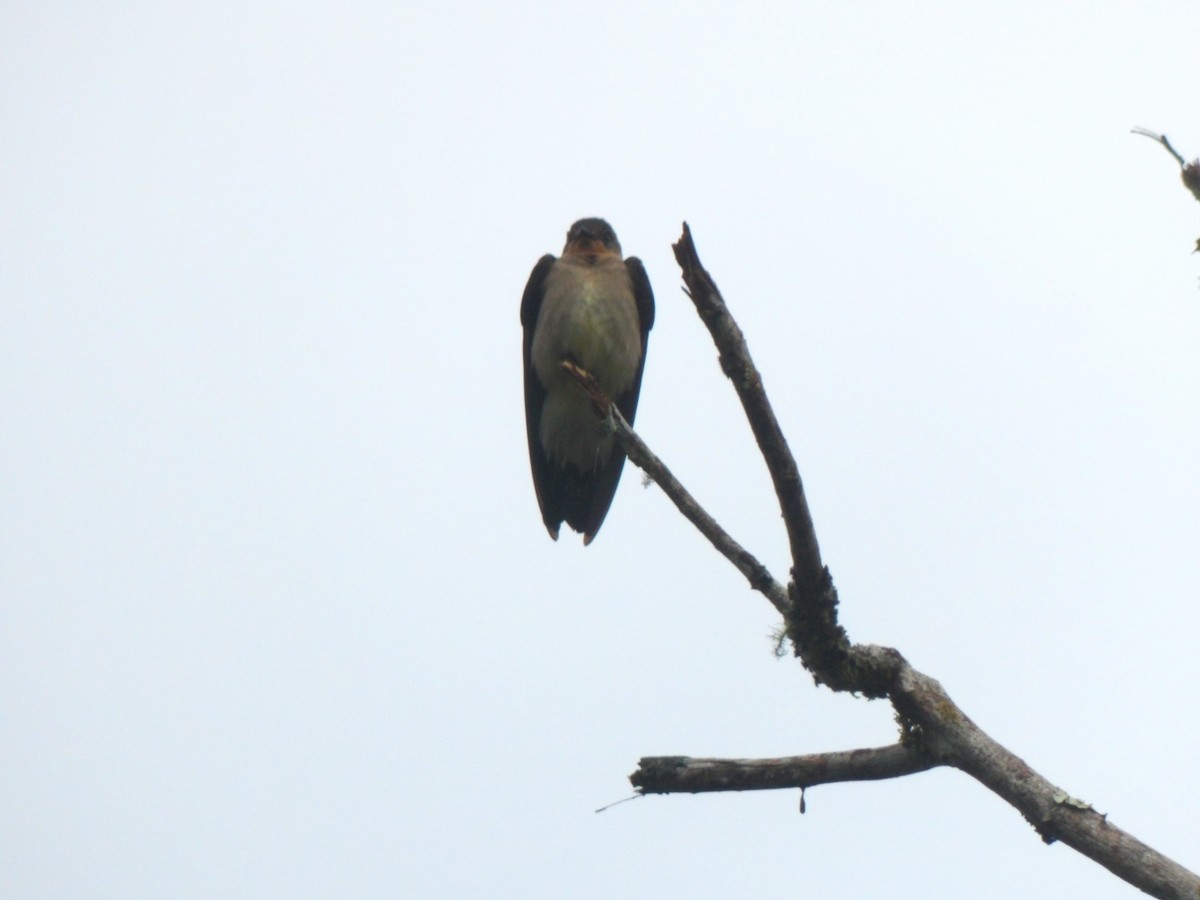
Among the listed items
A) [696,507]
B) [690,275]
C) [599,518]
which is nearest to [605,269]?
[599,518]

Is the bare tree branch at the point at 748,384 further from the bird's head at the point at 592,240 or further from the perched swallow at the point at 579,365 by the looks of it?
the bird's head at the point at 592,240

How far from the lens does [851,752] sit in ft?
13.4

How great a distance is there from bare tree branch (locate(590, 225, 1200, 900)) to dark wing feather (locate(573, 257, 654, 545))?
16.6ft

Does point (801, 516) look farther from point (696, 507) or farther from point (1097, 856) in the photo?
point (1097, 856)

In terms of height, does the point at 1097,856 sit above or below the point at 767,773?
below

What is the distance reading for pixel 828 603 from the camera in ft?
14.1

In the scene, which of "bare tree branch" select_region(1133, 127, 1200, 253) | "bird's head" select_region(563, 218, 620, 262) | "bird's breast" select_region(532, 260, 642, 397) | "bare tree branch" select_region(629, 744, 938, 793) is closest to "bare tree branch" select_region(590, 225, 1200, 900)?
"bare tree branch" select_region(629, 744, 938, 793)

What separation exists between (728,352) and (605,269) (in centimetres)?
565

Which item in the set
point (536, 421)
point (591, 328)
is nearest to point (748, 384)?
point (591, 328)

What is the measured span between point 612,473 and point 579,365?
92 centimetres

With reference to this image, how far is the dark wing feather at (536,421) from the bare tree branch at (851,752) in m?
5.26

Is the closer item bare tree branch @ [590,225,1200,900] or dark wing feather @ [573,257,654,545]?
bare tree branch @ [590,225,1200,900]

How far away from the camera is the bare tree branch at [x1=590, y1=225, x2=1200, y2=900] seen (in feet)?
12.1

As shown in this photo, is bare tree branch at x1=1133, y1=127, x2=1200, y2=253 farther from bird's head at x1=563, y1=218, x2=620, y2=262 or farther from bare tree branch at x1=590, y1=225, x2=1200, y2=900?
bird's head at x1=563, y1=218, x2=620, y2=262
